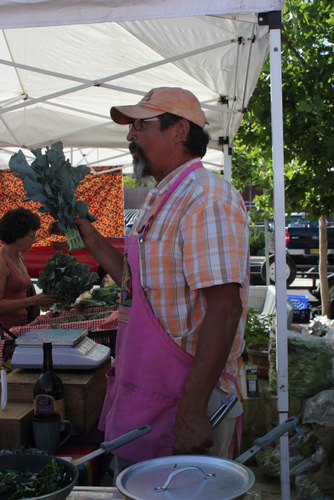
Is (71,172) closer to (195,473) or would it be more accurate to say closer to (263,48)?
(195,473)

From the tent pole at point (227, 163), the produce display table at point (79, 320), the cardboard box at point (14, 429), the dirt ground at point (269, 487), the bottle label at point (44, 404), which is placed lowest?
the dirt ground at point (269, 487)

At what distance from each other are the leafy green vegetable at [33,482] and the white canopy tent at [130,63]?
4.54 ft

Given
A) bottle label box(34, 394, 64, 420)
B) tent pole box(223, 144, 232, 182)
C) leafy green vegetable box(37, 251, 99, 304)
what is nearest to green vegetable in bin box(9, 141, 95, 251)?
bottle label box(34, 394, 64, 420)

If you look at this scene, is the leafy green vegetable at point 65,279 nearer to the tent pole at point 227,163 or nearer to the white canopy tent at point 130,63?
the white canopy tent at point 130,63

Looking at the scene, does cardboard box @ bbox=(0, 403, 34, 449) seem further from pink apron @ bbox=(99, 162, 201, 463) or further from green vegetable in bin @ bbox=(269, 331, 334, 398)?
green vegetable in bin @ bbox=(269, 331, 334, 398)

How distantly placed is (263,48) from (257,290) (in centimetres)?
543

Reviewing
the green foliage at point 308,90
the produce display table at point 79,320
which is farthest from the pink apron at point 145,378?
the green foliage at point 308,90

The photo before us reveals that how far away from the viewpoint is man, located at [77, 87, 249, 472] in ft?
5.55

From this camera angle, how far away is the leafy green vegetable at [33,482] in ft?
4.59

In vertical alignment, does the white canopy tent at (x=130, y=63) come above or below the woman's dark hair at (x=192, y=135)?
above

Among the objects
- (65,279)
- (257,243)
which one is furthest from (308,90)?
(257,243)

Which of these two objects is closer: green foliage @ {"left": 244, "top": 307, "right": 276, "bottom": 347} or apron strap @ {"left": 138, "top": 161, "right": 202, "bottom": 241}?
apron strap @ {"left": 138, "top": 161, "right": 202, "bottom": 241}

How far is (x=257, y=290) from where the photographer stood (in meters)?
8.05

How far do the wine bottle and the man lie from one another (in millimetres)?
307
